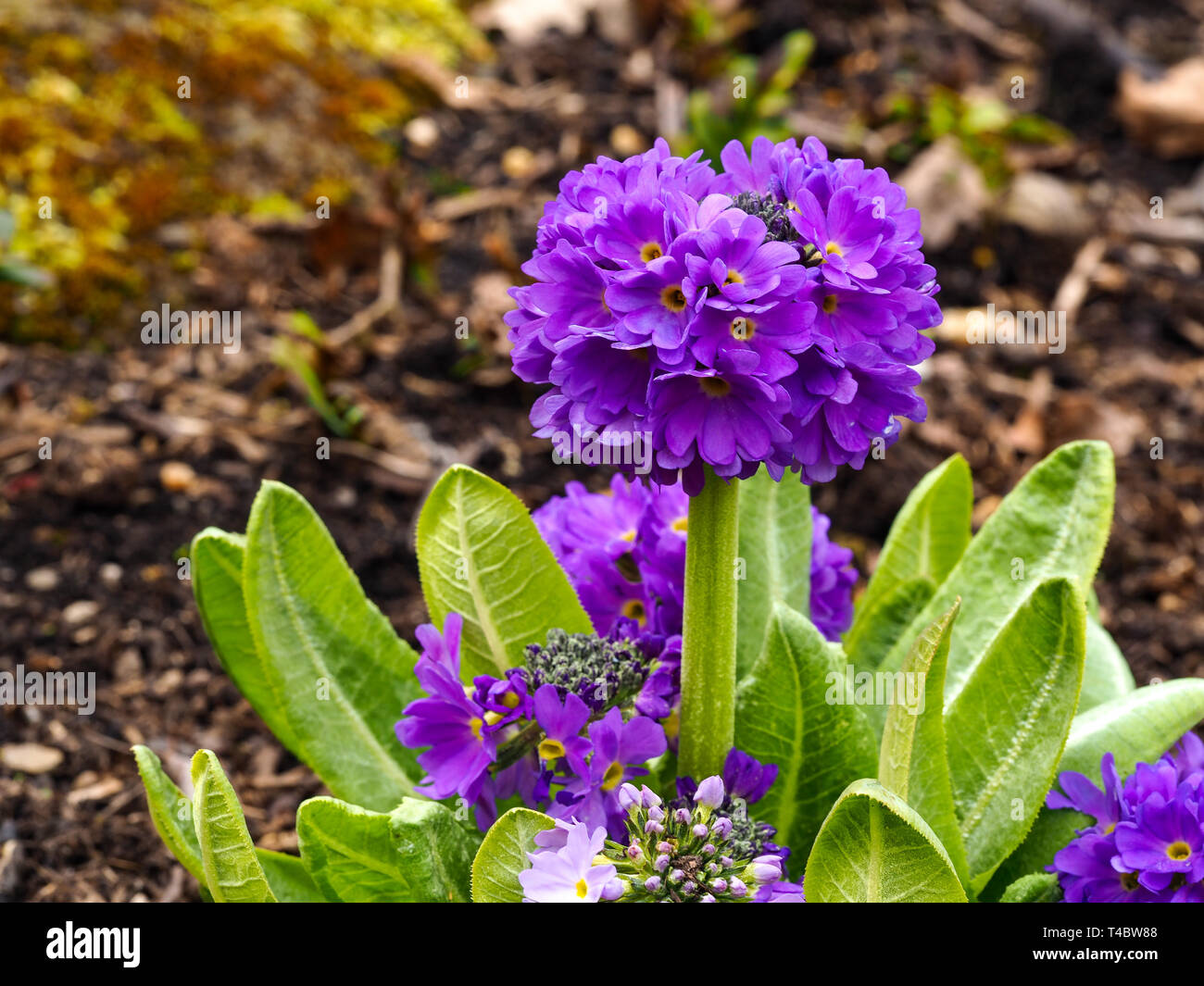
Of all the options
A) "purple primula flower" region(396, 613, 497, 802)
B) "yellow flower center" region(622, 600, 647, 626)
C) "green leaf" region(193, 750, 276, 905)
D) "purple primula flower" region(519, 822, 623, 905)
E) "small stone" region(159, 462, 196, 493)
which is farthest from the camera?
"small stone" region(159, 462, 196, 493)

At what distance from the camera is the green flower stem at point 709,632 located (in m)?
1.64

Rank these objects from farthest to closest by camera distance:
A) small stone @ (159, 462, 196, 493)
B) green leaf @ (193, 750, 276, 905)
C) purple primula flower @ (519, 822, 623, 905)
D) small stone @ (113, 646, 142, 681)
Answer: small stone @ (159, 462, 196, 493) → small stone @ (113, 646, 142, 681) → green leaf @ (193, 750, 276, 905) → purple primula flower @ (519, 822, 623, 905)

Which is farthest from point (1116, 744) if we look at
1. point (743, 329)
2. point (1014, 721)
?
point (743, 329)

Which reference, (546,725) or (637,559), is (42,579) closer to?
(637,559)

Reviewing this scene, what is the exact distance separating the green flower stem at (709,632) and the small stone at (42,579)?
2062 mm

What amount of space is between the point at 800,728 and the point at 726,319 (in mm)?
737

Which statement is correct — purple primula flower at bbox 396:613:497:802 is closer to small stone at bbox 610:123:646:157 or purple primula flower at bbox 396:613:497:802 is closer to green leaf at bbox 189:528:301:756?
green leaf at bbox 189:528:301:756

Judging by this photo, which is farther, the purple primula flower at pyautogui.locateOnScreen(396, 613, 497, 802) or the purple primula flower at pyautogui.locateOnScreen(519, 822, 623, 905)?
the purple primula flower at pyautogui.locateOnScreen(396, 613, 497, 802)

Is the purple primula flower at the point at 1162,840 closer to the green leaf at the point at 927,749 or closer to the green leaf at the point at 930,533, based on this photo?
the green leaf at the point at 927,749

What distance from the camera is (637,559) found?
1.96 m

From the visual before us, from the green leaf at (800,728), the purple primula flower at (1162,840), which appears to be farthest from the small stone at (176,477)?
the purple primula flower at (1162,840)

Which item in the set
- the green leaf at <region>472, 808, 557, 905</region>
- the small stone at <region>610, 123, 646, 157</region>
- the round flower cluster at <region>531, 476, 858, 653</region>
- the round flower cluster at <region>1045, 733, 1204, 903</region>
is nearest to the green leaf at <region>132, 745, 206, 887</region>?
the green leaf at <region>472, 808, 557, 905</region>

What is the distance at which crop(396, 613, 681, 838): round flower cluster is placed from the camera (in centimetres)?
166

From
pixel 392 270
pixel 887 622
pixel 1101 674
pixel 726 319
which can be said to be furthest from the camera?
Result: pixel 392 270
